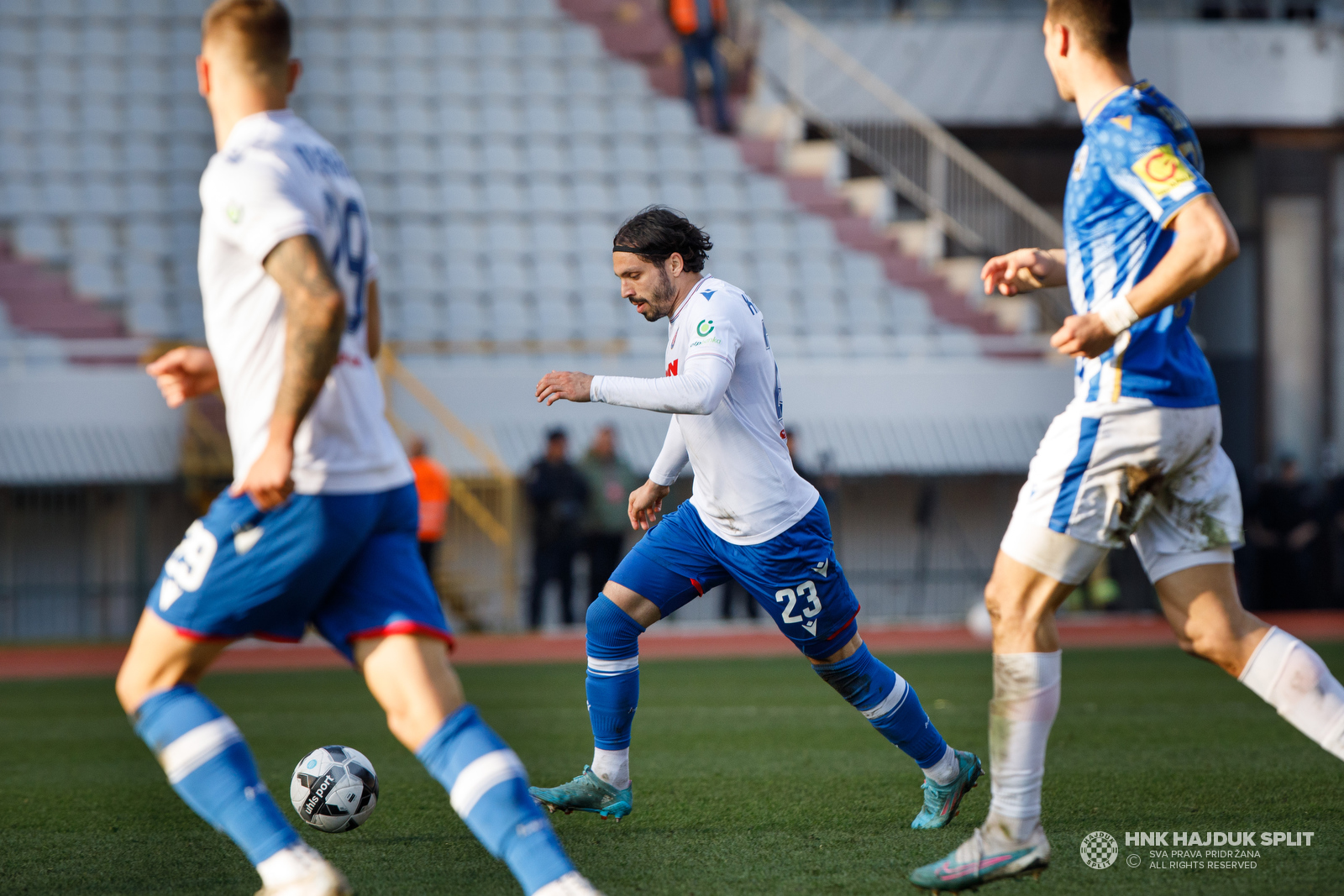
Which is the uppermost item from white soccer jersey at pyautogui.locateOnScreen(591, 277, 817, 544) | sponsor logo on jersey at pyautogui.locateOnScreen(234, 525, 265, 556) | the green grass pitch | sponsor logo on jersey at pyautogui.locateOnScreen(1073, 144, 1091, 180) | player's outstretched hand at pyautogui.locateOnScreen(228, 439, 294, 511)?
sponsor logo on jersey at pyautogui.locateOnScreen(1073, 144, 1091, 180)

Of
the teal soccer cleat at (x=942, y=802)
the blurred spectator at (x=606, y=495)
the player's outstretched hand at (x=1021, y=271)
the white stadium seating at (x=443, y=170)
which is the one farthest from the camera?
the white stadium seating at (x=443, y=170)

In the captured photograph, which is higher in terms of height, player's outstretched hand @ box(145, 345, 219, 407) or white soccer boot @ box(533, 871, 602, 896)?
player's outstretched hand @ box(145, 345, 219, 407)

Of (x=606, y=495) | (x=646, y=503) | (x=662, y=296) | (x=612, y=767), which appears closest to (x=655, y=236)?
(x=662, y=296)

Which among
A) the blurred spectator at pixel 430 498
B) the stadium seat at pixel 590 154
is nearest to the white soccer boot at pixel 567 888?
the blurred spectator at pixel 430 498

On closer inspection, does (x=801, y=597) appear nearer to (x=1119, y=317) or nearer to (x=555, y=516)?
(x=1119, y=317)

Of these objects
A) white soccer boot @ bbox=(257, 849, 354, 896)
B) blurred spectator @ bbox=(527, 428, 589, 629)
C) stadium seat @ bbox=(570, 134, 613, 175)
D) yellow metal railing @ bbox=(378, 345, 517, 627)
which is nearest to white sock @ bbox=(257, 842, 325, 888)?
white soccer boot @ bbox=(257, 849, 354, 896)

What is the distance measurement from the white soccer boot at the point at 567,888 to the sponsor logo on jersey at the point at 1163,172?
6.98 feet

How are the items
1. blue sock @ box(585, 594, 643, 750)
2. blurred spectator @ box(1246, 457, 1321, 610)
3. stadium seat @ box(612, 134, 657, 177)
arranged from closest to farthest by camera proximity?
blue sock @ box(585, 594, 643, 750) < blurred spectator @ box(1246, 457, 1321, 610) < stadium seat @ box(612, 134, 657, 177)

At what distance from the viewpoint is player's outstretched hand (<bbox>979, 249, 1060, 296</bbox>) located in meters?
3.98

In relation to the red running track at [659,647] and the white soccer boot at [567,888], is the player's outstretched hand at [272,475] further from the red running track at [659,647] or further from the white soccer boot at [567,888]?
the red running track at [659,647]

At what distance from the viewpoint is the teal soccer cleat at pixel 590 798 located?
5.03 m

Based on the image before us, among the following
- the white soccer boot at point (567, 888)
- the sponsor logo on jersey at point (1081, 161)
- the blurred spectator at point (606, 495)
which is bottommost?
the blurred spectator at point (606, 495)

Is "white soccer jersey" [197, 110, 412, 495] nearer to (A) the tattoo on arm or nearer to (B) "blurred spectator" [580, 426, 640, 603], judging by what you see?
(A) the tattoo on arm

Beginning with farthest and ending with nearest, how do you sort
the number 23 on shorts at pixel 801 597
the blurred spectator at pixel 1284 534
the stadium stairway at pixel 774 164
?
1. the stadium stairway at pixel 774 164
2. the blurred spectator at pixel 1284 534
3. the number 23 on shorts at pixel 801 597
